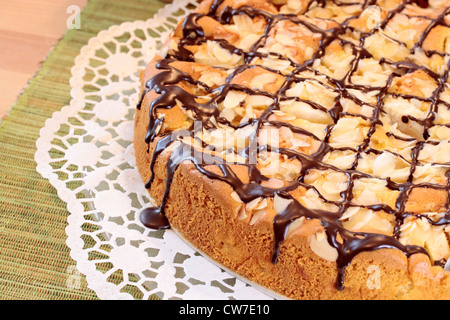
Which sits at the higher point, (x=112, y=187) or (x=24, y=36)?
(x=24, y=36)

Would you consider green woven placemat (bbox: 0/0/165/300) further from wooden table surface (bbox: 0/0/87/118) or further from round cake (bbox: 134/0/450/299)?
round cake (bbox: 134/0/450/299)

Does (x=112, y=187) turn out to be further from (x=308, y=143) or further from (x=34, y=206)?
(x=308, y=143)

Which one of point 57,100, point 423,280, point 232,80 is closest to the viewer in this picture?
point 423,280

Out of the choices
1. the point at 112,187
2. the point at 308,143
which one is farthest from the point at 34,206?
the point at 308,143

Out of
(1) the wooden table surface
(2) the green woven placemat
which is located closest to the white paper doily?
(2) the green woven placemat
